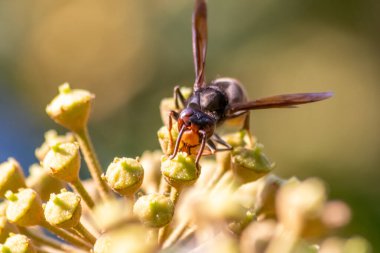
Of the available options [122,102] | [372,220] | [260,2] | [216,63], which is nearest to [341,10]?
[260,2]

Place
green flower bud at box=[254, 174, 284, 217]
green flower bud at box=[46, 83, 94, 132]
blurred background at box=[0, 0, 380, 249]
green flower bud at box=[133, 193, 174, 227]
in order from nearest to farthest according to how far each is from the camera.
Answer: green flower bud at box=[133, 193, 174, 227]
green flower bud at box=[254, 174, 284, 217]
green flower bud at box=[46, 83, 94, 132]
blurred background at box=[0, 0, 380, 249]

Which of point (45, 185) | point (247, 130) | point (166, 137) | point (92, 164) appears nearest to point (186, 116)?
point (166, 137)

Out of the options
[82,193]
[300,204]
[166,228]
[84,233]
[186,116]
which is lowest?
[300,204]

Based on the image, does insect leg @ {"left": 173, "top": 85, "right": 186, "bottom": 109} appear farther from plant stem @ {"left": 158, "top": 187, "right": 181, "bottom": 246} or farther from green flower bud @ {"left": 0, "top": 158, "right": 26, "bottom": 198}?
green flower bud @ {"left": 0, "top": 158, "right": 26, "bottom": 198}

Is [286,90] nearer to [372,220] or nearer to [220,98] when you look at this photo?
[372,220]

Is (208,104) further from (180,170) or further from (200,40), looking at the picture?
(180,170)

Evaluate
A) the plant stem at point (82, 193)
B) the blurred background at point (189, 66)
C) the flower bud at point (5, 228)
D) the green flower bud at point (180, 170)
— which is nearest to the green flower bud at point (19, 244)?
the flower bud at point (5, 228)

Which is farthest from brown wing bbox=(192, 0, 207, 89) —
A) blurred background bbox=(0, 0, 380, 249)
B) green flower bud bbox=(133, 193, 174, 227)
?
blurred background bbox=(0, 0, 380, 249)

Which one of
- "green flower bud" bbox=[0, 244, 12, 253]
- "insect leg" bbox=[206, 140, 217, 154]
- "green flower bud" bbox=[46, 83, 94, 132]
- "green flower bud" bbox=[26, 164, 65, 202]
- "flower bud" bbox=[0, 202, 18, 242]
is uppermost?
→ "green flower bud" bbox=[46, 83, 94, 132]
